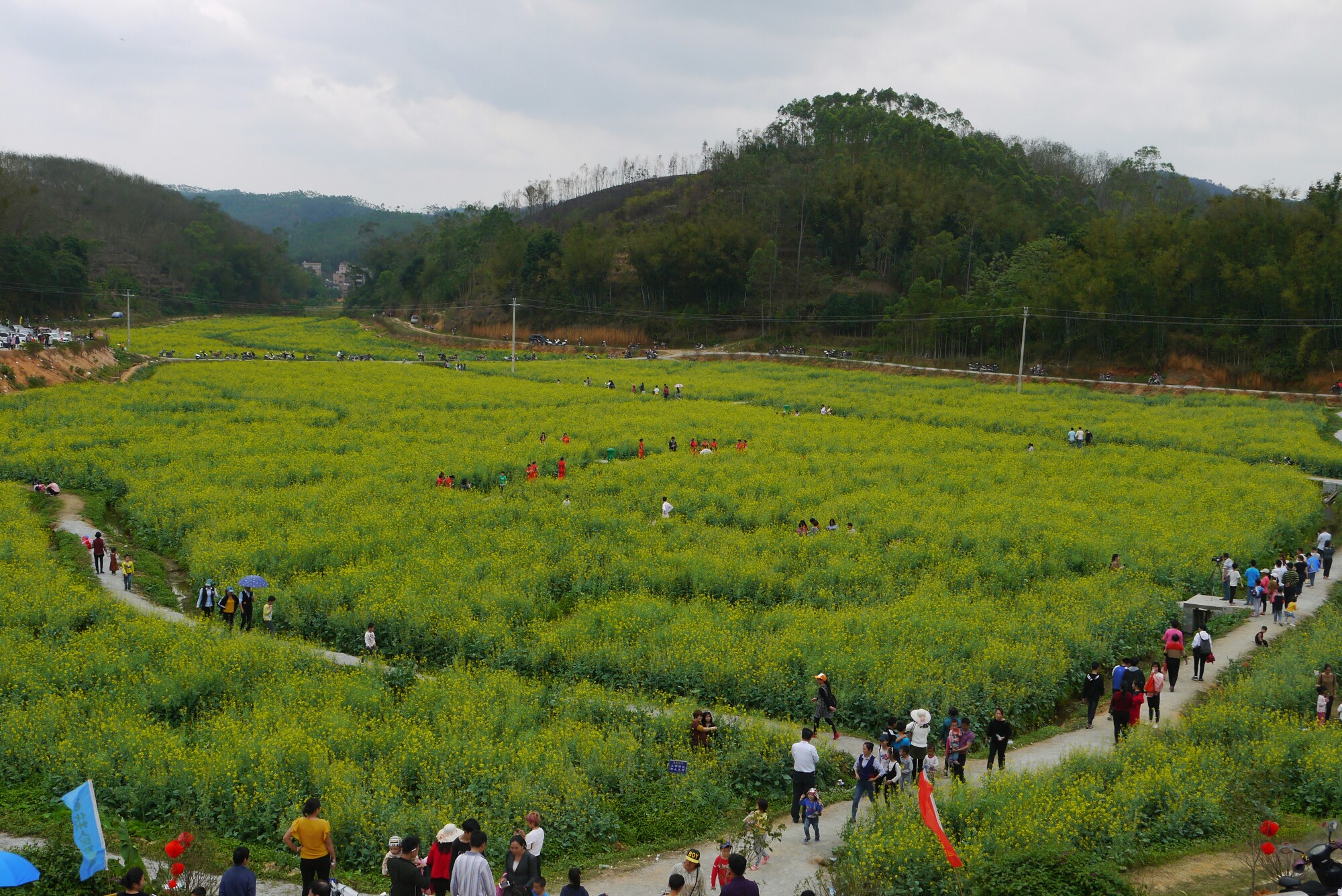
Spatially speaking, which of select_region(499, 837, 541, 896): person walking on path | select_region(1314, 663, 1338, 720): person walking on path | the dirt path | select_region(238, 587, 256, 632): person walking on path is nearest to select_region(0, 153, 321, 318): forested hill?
the dirt path

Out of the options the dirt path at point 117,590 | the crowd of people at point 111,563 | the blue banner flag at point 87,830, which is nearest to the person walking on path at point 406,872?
the blue banner flag at point 87,830

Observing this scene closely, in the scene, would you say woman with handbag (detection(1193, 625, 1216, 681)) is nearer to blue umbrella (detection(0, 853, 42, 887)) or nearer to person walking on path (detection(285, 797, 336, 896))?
person walking on path (detection(285, 797, 336, 896))

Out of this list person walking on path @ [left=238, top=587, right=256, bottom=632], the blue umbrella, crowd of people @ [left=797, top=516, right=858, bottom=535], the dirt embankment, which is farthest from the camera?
the dirt embankment

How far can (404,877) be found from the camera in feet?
29.9

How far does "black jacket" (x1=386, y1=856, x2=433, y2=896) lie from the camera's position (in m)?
9.09

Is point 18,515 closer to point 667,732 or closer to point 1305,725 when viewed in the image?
point 667,732

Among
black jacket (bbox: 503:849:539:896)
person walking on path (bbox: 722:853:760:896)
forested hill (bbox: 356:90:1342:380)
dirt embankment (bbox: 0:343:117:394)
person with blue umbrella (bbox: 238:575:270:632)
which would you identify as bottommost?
person with blue umbrella (bbox: 238:575:270:632)

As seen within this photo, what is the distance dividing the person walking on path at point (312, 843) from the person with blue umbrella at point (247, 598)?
10.8m

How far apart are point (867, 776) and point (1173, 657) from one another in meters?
8.18

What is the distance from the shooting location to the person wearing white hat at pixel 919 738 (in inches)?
519

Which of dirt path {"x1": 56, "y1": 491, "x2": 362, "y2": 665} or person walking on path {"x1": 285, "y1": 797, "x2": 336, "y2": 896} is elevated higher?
person walking on path {"x1": 285, "y1": 797, "x2": 336, "y2": 896}

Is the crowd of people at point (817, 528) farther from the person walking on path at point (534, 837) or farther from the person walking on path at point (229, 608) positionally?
the person walking on path at point (534, 837)

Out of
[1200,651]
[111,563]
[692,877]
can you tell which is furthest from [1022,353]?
[692,877]

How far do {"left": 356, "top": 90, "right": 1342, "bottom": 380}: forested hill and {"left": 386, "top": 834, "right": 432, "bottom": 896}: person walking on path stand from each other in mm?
70611
